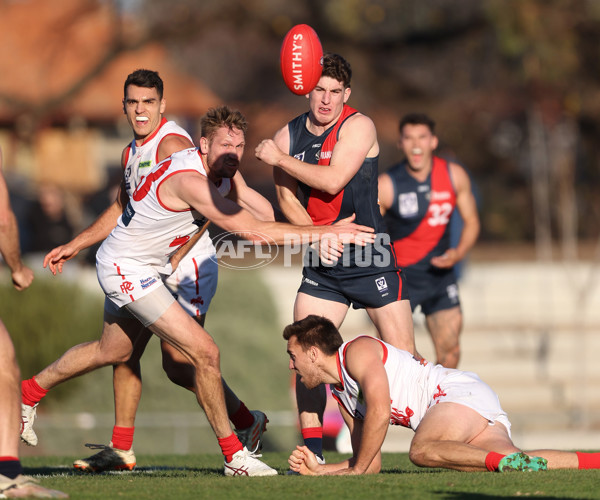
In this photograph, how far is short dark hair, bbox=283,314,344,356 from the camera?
20.7 ft

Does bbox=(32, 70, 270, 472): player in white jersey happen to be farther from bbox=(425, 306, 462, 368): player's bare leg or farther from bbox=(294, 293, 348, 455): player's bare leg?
bbox=(425, 306, 462, 368): player's bare leg

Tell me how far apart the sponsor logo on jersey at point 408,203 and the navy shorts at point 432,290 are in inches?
21.6

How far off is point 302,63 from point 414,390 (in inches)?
88.9

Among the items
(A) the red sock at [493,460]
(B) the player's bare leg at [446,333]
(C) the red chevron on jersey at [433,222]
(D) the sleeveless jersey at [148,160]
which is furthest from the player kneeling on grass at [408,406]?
(C) the red chevron on jersey at [433,222]

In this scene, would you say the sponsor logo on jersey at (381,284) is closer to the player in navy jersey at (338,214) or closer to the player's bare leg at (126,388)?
the player in navy jersey at (338,214)

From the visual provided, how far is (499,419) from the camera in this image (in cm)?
645

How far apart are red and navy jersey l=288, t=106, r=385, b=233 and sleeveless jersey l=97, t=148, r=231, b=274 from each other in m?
0.64

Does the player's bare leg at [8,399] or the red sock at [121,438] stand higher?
the player's bare leg at [8,399]

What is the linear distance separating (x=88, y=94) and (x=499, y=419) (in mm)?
19373

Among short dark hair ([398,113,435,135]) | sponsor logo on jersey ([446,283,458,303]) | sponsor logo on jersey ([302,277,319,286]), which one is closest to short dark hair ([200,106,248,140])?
sponsor logo on jersey ([302,277,319,286])

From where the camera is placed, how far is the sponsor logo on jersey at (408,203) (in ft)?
31.3

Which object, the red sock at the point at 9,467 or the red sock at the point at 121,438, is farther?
the red sock at the point at 121,438

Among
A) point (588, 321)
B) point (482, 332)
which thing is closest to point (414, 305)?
point (482, 332)

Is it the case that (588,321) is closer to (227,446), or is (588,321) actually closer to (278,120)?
(278,120)
